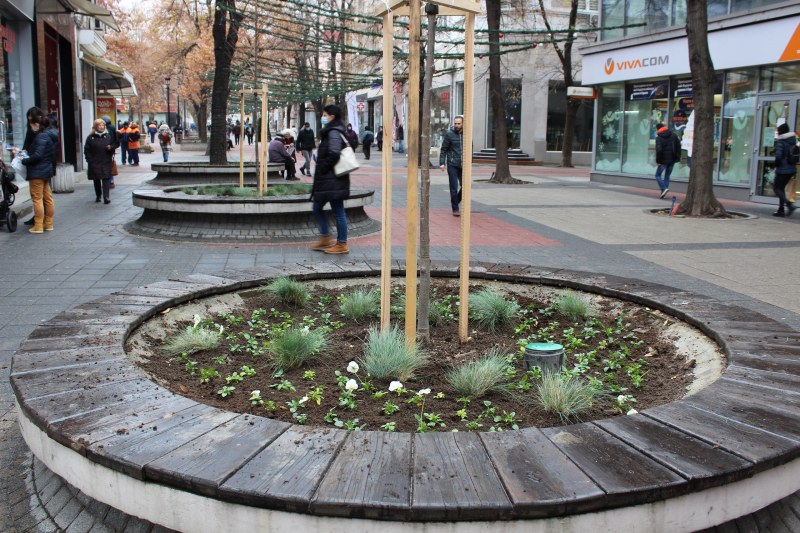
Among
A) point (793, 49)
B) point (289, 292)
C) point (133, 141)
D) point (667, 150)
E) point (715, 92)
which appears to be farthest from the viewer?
Answer: point (133, 141)

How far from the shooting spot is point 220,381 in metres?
3.84

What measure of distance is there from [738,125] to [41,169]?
15.9m

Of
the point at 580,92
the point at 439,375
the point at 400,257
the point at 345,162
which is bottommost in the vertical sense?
the point at 400,257

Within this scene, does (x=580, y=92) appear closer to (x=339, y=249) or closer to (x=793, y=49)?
(x=793, y=49)

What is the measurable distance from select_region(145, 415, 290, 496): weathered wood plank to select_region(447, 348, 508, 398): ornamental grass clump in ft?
3.73

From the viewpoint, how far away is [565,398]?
3.30 metres

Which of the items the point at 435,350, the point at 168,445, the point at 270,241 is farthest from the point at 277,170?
the point at 168,445

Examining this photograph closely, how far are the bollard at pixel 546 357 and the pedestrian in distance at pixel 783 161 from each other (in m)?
13.0

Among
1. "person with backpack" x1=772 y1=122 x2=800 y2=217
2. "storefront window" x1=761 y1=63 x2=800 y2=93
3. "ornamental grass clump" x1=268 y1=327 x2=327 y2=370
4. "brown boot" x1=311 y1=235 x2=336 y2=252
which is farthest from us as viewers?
"storefront window" x1=761 y1=63 x2=800 y2=93

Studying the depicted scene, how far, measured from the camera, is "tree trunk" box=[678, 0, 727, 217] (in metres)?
13.9

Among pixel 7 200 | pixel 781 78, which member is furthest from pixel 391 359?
pixel 781 78

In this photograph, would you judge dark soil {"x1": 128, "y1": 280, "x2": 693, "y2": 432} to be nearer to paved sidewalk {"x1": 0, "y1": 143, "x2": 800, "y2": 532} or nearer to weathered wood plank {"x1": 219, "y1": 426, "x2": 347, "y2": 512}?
weathered wood plank {"x1": 219, "y1": 426, "x2": 347, "y2": 512}

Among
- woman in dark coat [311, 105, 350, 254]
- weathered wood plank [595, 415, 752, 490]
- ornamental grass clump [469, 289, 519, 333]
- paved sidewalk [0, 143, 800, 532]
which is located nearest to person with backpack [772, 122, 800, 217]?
paved sidewalk [0, 143, 800, 532]

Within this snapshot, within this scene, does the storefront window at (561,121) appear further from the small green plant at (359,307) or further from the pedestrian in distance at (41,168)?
the small green plant at (359,307)
